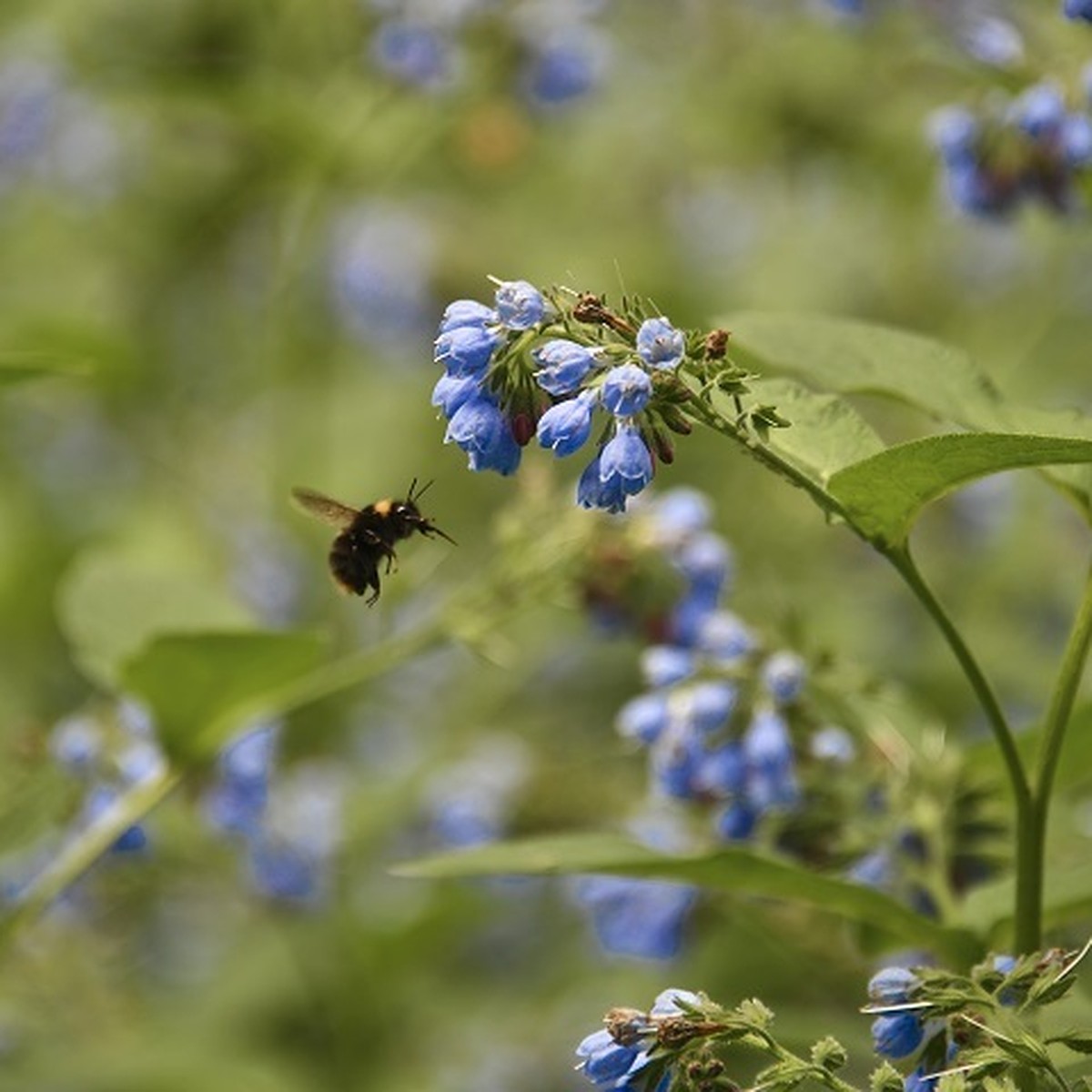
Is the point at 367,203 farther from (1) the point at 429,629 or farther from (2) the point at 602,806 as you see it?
(1) the point at 429,629

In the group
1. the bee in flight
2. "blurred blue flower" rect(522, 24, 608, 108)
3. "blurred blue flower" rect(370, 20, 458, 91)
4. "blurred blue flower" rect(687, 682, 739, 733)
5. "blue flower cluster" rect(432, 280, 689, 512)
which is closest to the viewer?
"blue flower cluster" rect(432, 280, 689, 512)

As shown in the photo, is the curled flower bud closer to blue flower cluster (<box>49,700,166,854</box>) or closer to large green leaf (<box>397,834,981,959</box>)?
large green leaf (<box>397,834,981,959</box>)

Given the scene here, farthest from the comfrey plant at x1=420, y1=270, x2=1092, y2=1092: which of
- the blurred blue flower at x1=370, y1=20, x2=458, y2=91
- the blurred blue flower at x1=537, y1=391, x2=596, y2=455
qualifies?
the blurred blue flower at x1=370, y1=20, x2=458, y2=91

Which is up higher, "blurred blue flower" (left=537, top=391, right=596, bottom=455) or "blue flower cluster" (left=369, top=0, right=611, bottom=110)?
"blurred blue flower" (left=537, top=391, right=596, bottom=455)

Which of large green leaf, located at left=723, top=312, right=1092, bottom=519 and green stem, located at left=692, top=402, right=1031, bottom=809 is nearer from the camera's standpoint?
green stem, located at left=692, top=402, right=1031, bottom=809

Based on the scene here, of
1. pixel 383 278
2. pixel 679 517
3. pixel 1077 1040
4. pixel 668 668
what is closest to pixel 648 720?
pixel 668 668

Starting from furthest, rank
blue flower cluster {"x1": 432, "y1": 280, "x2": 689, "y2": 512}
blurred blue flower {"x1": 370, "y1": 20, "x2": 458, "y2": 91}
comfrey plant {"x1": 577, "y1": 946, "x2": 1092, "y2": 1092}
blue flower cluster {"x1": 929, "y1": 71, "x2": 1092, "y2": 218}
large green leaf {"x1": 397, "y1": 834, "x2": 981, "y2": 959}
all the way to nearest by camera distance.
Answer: blurred blue flower {"x1": 370, "y1": 20, "x2": 458, "y2": 91}
blue flower cluster {"x1": 929, "y1": 71, "x2": 1092, "y2": 218}
large green leaf {"x1": 397, "y1": 834, "x2": 981, "y2": 959}
blue flower cluster {"x1": 432, "y1": 280, "x2": 689, "y2": 512}
comfrey plant {"x1": 577, "y1": 946, "x2": 1092, "y2": 1092}
